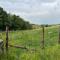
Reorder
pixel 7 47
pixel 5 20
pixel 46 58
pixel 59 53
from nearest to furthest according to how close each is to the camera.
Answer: pixel 46 58 < pixel 59 53 < pixel 7 47 < pixel 5 20

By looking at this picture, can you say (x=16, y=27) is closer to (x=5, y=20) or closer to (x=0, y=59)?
(x=5, y=20)

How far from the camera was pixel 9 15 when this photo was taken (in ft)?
151

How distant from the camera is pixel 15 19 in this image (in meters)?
46.0

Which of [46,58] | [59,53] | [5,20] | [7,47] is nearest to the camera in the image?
[46,58]

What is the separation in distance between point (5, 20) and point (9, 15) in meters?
2.72

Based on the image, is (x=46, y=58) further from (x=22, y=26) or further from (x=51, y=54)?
(x=22, y=26)

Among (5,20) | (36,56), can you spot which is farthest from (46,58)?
(5,20)

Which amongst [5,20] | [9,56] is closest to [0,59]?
[9,56]

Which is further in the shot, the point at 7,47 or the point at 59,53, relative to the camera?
the point at 7,47

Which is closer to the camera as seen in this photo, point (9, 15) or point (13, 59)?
point (13, 59)

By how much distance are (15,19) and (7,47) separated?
3250 cm

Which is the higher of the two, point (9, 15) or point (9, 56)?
point (9, 15)

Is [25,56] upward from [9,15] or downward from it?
downward

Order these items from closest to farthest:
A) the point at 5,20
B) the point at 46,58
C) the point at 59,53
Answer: the point at 46,58 < the point at 59,53 < the point at 5,20
